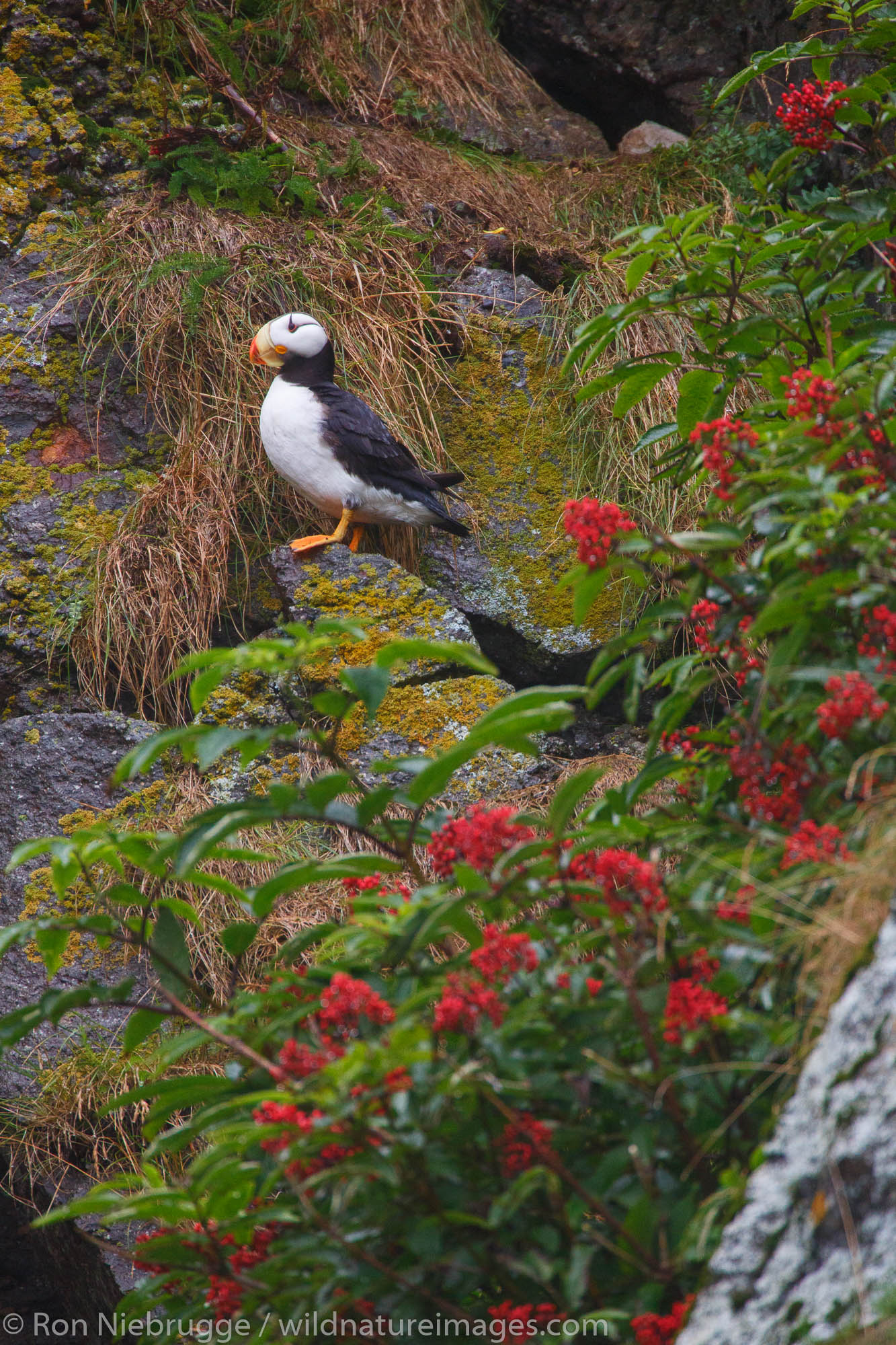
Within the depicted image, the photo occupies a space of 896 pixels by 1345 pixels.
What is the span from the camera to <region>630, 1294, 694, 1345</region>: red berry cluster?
99 centimetres

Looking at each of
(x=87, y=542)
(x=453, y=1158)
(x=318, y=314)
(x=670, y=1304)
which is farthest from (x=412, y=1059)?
(x=318, y=314)

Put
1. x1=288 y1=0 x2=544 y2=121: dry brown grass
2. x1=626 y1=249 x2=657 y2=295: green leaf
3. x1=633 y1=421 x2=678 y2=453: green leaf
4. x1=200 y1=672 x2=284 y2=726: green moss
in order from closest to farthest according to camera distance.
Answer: x1=626 y1=249 x2=657 y2=295: green leaf < x1=633 y1=421 x2=678 y2=453: green leaf < x1=200 y1=672 x2=284 y2=726: green moss < x1=288 y1=0 x2=544 y2=121: dry brown grass

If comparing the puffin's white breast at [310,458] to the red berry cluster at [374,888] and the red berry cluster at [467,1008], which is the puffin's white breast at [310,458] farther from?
the red berry cluster at [467,1008]

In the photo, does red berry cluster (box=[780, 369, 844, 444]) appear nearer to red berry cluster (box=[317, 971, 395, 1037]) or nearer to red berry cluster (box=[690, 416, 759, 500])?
red berry cluster (box=[690, 416, 759, 500])

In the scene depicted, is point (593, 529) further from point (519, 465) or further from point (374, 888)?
point (519, 465)

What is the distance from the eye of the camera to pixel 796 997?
102 centimetres

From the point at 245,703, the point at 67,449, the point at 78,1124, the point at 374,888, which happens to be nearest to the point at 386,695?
the point at 245,703

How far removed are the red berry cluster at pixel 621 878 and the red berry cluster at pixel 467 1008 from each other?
5.7 inches

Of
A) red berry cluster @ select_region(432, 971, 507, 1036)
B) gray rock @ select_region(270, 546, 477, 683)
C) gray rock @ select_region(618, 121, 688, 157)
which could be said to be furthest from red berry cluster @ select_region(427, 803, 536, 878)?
gray rock @ select_region(618, 121, 688, 157)

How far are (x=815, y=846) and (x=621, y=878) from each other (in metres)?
0.23

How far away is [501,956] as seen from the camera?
3.46 feet

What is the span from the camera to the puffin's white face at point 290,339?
3531 mm

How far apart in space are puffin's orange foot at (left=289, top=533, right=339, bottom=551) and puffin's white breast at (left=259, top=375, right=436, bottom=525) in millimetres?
95

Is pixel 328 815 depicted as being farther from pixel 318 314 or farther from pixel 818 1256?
pixel 318 314
